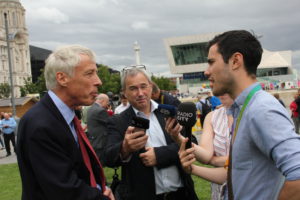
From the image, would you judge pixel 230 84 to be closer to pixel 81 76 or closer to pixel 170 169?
pixel 81 76

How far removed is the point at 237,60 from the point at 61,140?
1.16 m

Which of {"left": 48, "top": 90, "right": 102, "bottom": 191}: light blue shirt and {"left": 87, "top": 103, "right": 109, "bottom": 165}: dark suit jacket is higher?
{"left": 48, "top": 90, "right": 102, "bottom": 191}: light blue shirt

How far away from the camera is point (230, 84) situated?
1.80 meters

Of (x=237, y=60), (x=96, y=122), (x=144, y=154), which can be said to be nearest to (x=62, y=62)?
(x=144, y=154)

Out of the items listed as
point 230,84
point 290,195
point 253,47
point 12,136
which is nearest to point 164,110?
point 230,84

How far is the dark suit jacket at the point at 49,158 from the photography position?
1.83m

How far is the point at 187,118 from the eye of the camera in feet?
7.16

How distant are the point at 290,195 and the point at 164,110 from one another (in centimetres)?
107

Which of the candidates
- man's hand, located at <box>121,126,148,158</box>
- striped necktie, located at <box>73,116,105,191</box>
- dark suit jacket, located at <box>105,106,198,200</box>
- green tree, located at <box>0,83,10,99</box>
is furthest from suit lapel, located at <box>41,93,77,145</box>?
green tree, located at <box>0,83,10,99</box>

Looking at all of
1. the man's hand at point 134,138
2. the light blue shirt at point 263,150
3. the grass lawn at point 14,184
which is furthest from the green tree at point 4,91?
the light blue shirt at point 263,150

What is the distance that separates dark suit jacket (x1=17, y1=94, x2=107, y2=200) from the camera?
1834mm

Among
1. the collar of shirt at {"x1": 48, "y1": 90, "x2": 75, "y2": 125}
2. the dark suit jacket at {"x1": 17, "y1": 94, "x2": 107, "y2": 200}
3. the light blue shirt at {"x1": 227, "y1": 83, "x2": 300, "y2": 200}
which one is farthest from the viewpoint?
the collar of shirt at {"x1": 48, "y1": 90, "x2": 75, "y2": 125}

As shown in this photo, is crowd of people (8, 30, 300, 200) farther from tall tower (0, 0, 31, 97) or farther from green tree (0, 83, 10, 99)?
tall tower (0, 0, 31, 97)

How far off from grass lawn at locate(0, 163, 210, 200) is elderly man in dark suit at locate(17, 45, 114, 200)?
13.9ft
